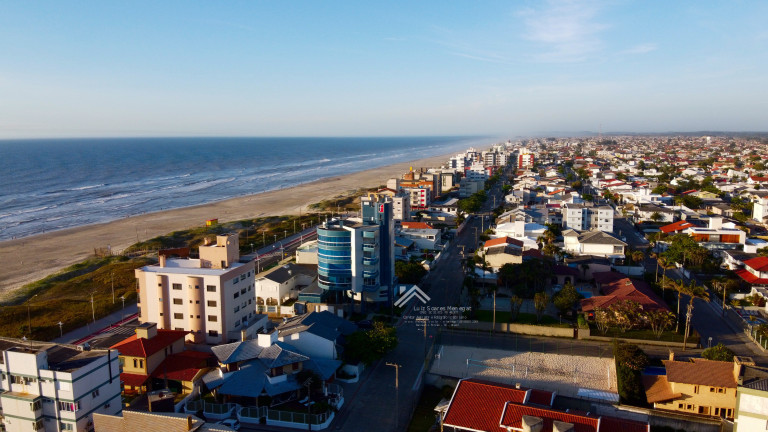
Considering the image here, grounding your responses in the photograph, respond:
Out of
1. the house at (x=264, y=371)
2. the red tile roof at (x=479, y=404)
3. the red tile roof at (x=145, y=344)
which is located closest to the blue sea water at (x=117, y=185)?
the red tile roof at (x=145, y=344)

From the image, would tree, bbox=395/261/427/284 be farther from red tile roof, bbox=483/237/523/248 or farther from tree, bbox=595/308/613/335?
tree, bbox=595/308/613/335

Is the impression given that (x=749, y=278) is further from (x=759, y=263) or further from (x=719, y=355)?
(x=719, y=355)

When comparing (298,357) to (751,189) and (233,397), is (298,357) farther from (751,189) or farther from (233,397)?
(751,189)

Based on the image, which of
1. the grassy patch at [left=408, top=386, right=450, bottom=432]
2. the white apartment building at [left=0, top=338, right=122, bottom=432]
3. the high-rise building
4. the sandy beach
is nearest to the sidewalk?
the white apartment building at [left=0, top=338, right=122, bottom=432]

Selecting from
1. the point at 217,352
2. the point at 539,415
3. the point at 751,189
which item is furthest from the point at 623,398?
the point at 751,189

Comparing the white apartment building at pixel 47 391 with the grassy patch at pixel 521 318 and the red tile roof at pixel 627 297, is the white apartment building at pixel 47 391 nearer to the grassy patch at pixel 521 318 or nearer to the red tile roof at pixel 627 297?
the grassy patch at pixel 521 318

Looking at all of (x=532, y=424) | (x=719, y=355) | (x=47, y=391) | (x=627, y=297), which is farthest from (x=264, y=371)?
(x=627, y=297)
